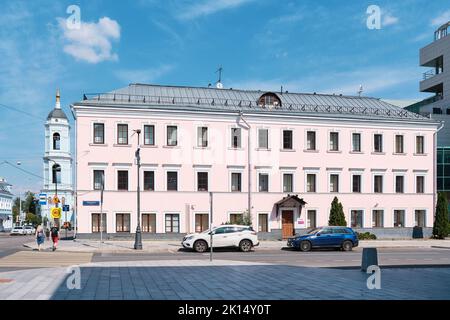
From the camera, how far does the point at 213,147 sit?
3847 cm

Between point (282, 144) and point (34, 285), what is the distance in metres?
28.2

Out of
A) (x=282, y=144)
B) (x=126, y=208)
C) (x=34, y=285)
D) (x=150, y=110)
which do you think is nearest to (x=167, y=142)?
(x=150, y=110)

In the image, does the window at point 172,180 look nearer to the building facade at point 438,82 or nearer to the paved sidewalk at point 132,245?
the paved sidewalk at point 132,245

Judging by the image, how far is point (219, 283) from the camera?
46.1 ft

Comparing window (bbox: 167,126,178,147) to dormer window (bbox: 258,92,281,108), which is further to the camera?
dormer window (bbox: 258,92,281,108)

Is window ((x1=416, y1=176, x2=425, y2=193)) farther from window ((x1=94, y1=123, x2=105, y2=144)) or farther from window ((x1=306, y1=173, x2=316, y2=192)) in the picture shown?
window ((x1=94, y1=123, x2=105, y2=144))

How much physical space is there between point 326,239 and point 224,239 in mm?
6087

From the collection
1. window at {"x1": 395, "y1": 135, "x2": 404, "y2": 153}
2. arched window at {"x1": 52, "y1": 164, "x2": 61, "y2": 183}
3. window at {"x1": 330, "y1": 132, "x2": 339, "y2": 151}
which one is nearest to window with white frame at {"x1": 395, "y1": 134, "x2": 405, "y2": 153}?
window at {"x1": 395, "y1": 135, "x2": 404, "y2": 153}

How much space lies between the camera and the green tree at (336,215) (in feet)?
126

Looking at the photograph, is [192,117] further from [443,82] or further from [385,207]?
[443,82]

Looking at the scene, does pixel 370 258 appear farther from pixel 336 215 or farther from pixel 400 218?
pixel 400 218

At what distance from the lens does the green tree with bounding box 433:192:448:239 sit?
133ft

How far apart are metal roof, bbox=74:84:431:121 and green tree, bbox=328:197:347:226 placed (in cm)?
716

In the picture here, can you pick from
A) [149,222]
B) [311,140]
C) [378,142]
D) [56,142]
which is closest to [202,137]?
[149,222]
